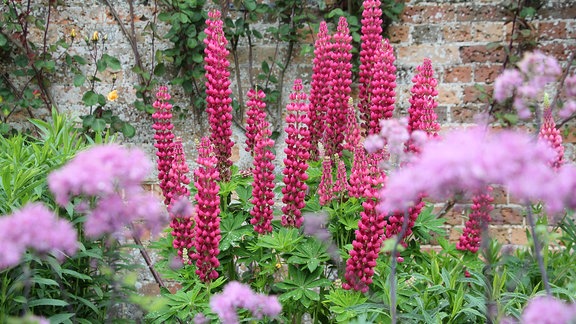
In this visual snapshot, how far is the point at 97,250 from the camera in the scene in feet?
8.09

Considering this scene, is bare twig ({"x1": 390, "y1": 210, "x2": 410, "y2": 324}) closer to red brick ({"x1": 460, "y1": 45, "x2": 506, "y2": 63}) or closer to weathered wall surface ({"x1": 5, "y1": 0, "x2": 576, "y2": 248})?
weathered wall surface ({"x1": 5, "y1": 0, "x2": 576, "y2": 248})

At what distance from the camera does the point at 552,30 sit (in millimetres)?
3598

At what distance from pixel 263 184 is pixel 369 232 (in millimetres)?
437

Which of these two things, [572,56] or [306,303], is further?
[572,56]

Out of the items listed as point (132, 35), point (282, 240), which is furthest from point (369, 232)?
point (132, 35)

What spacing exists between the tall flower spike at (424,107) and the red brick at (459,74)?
58.2 inches

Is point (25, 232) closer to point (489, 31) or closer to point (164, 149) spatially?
point (164, 149)

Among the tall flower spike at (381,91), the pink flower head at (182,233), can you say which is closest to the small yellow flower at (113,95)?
the pink flower head at (182,233)

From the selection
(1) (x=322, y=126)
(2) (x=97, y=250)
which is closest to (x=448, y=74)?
(1) (x=322, y=126)

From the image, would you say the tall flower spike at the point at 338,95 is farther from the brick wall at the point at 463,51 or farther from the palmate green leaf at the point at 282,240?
the brick wall at the point at 463,51

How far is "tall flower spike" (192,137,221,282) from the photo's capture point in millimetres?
2129

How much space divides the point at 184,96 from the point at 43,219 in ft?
9.68

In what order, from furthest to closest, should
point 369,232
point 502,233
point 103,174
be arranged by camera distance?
point 502,233 → point 369,232 → point 103,174

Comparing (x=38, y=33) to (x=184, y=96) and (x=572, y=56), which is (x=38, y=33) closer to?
(x=184, y=96)
